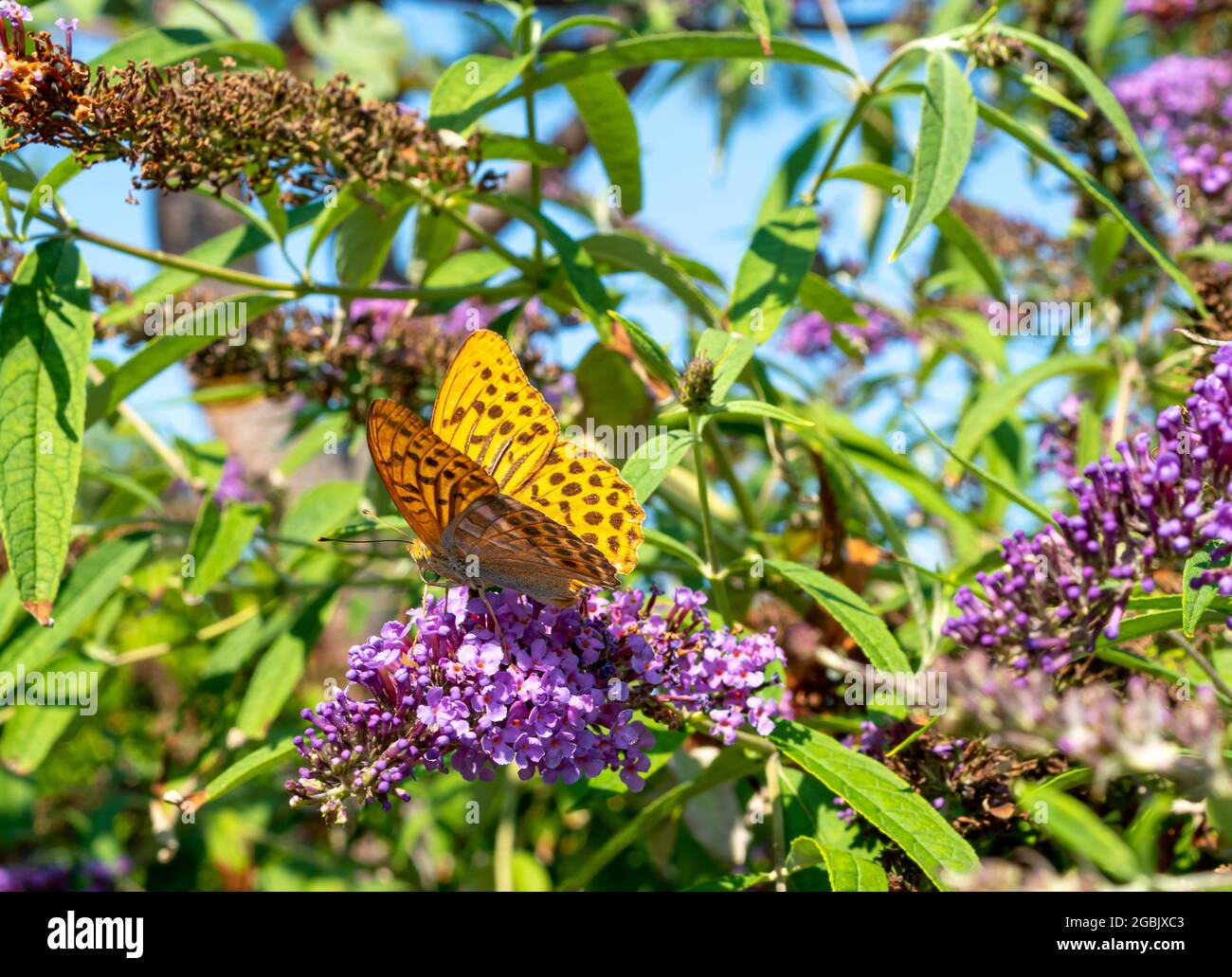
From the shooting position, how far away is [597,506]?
1669mm

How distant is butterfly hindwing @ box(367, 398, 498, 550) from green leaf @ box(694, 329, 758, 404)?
40 centimetres

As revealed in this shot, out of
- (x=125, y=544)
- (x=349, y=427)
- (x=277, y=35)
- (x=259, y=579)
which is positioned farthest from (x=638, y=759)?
(x=277, y=35)

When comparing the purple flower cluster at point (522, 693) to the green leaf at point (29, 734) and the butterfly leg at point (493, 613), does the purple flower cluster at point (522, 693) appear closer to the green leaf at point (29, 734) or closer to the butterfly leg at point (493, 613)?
the butterfly leg at point (493, 613)

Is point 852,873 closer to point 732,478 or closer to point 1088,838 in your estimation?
point 1088,838

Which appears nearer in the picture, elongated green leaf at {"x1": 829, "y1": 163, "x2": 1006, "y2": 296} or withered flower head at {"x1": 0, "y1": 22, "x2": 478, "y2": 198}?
withered flower head at {"x1": 0, "y1": 22, "x2": 478, "y2": 198}

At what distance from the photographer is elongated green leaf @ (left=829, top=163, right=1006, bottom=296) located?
7.51ft

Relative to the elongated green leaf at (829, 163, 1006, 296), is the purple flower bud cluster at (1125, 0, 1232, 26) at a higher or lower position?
higher

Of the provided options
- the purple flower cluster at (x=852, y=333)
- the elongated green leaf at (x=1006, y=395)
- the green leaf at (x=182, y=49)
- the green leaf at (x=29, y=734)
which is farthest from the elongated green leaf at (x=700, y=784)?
the purple flower cluster at (x=852, y=333)

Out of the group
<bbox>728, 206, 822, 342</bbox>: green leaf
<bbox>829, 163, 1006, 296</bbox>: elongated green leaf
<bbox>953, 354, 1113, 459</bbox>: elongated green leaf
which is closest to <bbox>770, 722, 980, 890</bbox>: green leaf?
<bbox>728, 206, 822, 342</bbox>: green leaf

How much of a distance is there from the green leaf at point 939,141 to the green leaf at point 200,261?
3.75ft

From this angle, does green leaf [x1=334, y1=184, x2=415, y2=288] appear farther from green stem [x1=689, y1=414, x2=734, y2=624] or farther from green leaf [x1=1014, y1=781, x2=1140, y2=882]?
green leaf [x1=1014, y1=781, x2=1140, y2=882]

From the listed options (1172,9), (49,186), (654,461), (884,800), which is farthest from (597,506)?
(1172,9)

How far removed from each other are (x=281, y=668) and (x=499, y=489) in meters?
0.98
